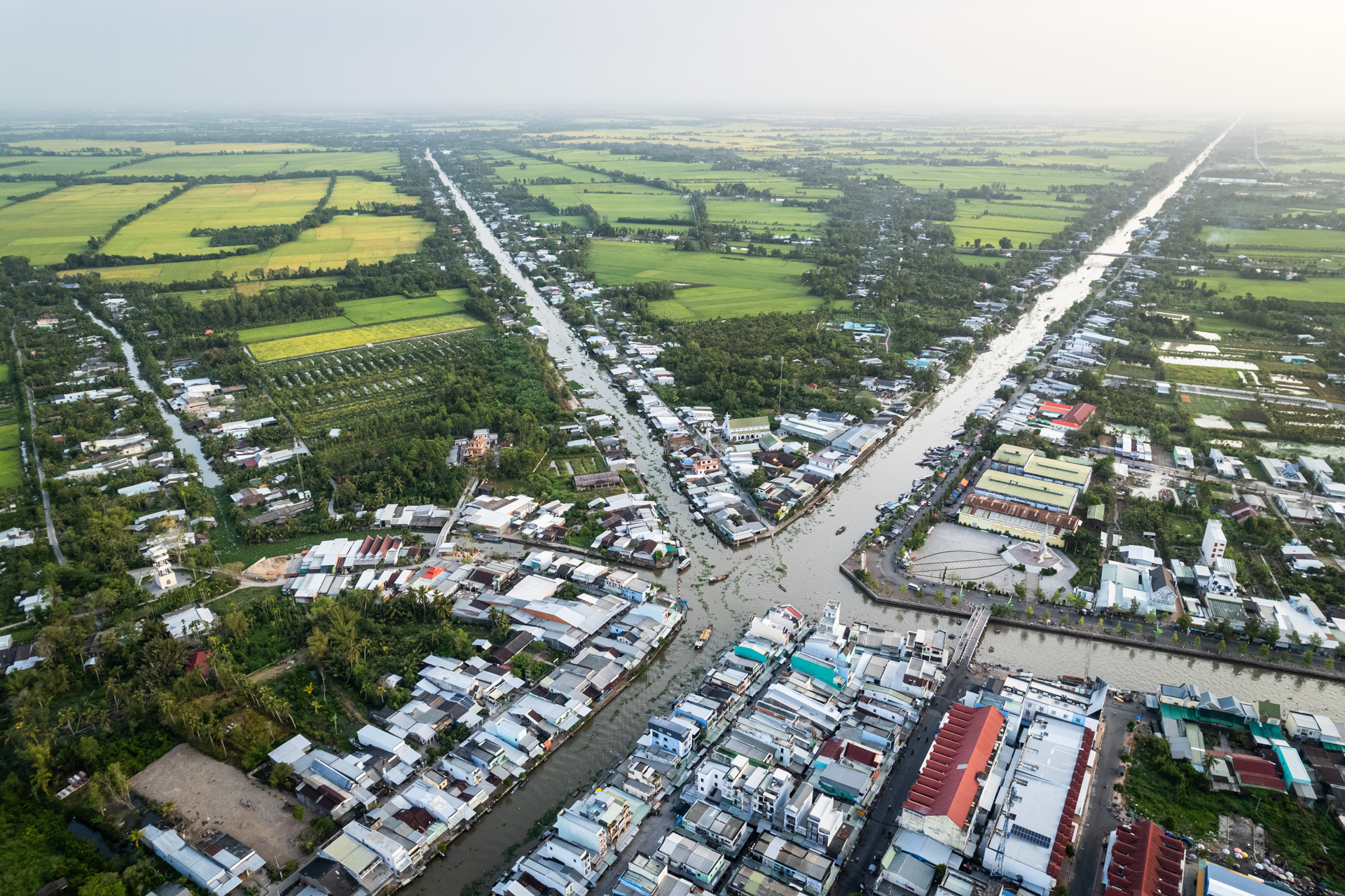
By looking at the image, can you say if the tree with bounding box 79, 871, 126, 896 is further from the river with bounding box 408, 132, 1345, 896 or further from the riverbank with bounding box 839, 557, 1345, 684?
the riverbank with bounding box 839, 557, 1345, 684

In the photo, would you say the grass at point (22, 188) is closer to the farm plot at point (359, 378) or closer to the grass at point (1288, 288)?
the farm plot at point (359, 378)

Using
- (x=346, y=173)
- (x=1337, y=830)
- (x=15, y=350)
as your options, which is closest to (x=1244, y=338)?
(x=1337, y=830)

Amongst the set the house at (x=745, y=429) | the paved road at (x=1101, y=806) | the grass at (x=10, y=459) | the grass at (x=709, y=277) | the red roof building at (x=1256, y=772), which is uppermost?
the grass at (x=709, y=277)

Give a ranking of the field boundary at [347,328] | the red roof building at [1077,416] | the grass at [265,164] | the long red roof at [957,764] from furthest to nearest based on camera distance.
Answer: the grass at [265,164] < the field boundary at [347,328] < the red roof building at [1077,416] < the long red roof at [957,764]

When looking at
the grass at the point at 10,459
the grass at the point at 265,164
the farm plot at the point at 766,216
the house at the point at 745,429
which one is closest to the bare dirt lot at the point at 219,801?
the grass at the point at 10,459

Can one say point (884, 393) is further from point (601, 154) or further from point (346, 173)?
point (601, 154)
